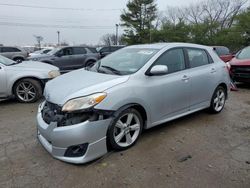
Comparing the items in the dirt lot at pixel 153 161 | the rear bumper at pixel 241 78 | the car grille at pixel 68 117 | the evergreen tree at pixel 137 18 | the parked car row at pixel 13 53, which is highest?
the evergreen tree at pixel 137 18

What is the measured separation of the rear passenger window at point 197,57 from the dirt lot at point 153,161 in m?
1.15

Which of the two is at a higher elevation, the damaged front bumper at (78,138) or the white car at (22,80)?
the white car at (22,80)

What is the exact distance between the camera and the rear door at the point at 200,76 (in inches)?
161

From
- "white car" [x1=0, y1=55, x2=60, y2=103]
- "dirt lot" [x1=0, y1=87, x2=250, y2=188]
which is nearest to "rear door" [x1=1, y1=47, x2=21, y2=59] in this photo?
"white car" [x1=0, y1=55, x2=60, y2=103]

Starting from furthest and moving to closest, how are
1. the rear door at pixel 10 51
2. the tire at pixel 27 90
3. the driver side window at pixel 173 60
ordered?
the rear door at pixel 10 51 < the tire at pixel 27 90 < the driver side window at pixel 173 60

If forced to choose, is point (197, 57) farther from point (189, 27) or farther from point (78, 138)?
point (189, 27)

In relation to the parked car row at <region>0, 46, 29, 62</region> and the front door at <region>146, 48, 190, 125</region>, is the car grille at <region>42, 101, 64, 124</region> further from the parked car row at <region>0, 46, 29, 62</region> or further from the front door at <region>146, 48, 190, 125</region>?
the parked car row at <region>0, 46, 29, 62</region>

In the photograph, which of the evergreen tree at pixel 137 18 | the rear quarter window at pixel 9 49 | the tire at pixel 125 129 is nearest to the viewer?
the tire at pixel 125 129

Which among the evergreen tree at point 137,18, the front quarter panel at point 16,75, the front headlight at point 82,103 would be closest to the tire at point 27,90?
the front quarter panel at point 16,75

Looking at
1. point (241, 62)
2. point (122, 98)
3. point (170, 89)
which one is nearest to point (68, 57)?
point (241, 62)

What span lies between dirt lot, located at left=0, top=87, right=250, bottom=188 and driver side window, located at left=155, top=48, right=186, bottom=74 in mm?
1075

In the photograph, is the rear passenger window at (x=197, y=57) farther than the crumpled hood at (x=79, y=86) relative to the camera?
Yes

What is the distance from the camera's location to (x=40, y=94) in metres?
5.89

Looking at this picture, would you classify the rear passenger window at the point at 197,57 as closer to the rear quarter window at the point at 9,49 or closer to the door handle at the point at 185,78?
the door handle at the point at 185,78
